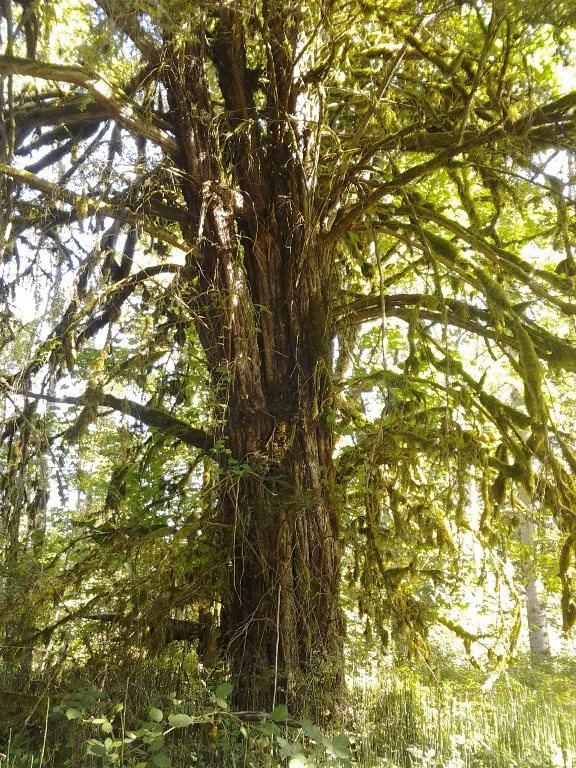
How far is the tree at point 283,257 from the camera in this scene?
4059 mm

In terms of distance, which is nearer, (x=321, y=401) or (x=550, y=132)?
(x=550, y=132)

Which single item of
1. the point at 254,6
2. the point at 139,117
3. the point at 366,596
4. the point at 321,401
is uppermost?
the point at 254,6

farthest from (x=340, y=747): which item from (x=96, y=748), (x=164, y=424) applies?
(x=164, y=424)

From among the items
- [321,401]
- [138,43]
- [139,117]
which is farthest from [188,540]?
[138,43]

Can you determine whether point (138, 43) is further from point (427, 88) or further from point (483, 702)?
point (483, 702)

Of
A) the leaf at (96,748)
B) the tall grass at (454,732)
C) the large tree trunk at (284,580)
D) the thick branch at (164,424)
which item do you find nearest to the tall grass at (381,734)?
the tall grass at (454,732)

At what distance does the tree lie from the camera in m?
4.06

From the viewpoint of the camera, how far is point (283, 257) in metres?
4.94

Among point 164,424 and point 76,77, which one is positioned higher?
point 76,77

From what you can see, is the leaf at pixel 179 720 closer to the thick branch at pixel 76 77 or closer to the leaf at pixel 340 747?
the leaf at pixel 340 747

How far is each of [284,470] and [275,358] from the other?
87 centimetres

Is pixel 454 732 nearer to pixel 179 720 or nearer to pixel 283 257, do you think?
pixel 179 720

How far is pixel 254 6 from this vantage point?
4688mm

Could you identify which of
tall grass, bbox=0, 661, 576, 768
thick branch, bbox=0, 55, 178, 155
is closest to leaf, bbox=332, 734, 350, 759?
tall grass, bbox=0, 661, 576, 768
